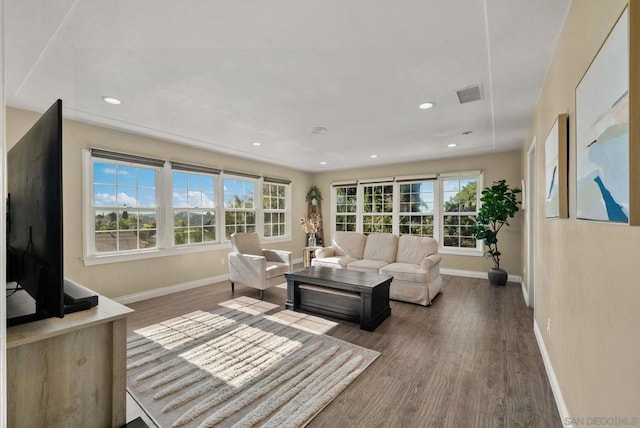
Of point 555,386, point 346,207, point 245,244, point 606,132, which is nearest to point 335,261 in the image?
point 245,244

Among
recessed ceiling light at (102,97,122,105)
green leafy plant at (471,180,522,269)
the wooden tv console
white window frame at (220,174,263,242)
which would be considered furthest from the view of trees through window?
the wooden tv console

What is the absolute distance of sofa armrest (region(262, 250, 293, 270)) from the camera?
15.8 ft

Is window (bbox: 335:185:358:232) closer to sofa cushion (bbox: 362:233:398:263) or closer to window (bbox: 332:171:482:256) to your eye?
window (bbox: 332:171:482:256)

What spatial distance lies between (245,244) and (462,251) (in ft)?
13.9

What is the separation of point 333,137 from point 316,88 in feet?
5.65

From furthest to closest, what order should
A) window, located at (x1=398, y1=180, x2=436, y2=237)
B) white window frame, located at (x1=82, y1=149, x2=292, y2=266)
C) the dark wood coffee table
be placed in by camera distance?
window, located at (x1=398, y1=180, x2=436, y2=237)
white window frame, located at (x1=82, y1=149, x2=292, y2=266)
the dark wood coffee table

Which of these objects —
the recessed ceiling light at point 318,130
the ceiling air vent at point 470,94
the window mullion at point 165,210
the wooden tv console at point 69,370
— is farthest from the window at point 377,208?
the wooden tv console at point 69,370

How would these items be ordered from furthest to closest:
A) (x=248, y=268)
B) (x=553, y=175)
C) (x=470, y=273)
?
(x=470, y=273)
(x=248, y=268)
(x=553, y=175)

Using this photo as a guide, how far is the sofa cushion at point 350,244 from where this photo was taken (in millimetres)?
5258

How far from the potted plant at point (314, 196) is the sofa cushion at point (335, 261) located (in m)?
2.64

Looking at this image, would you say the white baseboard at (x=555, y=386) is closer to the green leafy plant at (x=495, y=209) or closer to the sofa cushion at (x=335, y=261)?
the green leafy plant at (x=495, y=209)

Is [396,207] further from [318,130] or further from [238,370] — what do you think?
[238,370]

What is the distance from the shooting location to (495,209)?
15.9 feet

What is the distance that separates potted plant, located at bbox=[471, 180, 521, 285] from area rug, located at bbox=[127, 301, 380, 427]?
344 cm
